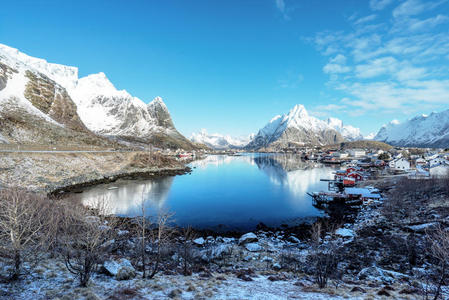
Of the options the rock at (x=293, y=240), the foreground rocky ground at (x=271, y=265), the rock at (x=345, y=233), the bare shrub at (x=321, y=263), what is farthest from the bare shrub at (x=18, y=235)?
the rock at (x=345, y=233)

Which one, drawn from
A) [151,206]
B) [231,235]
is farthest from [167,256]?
[151,206]

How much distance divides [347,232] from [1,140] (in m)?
88.7

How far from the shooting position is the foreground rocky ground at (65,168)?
4538cm

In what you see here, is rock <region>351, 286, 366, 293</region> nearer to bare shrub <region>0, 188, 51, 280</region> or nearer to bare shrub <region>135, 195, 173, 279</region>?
bare shrub <region>135, 195, 173, 279</region>

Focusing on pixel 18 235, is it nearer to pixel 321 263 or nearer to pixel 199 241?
pixel 199 241

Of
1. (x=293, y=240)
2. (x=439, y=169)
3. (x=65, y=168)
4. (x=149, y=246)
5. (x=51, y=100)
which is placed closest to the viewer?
(x=149, y=246)

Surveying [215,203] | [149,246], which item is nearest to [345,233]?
[149,246]

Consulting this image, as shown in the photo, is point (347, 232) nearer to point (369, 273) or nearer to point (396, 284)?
point (369, 273)

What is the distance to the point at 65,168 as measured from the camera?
59.5 metres

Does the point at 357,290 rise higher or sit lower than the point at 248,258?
higher

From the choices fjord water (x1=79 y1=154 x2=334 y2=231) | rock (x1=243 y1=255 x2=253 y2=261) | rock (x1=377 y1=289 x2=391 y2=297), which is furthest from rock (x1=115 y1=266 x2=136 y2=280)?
rock (x1=377 y1=289 x2=391 y2=297)

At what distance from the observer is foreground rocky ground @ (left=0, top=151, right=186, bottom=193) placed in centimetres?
4538

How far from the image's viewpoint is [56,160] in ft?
197

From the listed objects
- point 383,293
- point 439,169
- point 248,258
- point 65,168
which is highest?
point 439,169
